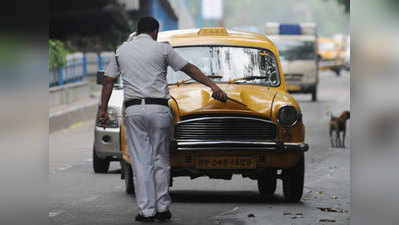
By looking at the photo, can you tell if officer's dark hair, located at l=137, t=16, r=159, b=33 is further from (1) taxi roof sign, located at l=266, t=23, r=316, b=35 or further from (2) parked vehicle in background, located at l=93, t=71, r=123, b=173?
(1) taxi roof sign, located at l=266, t=23, r=316, b=35

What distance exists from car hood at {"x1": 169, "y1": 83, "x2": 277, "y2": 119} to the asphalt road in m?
0.93

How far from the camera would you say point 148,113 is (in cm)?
907

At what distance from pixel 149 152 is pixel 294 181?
2.25 metres

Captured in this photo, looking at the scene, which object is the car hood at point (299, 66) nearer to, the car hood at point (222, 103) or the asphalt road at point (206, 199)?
Result: the asphalt road at point (206, 199)

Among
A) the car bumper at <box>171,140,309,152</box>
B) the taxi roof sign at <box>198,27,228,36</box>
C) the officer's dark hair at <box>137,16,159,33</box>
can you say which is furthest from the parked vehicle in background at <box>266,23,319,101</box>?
the officer's dark hair at <box>137,16,159,33</box>

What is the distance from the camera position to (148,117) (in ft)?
29.8

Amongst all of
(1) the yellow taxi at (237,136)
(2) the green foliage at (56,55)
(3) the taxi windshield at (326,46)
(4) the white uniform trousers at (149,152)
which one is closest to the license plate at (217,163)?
(1) the yellow taxi at (237,136)

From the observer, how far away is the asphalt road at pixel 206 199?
31.4 ft

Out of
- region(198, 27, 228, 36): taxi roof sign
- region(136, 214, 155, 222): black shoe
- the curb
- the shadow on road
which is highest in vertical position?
region(198, 27, 228, 36): taxi roof sign

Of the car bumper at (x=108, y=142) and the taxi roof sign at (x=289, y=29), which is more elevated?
the taxi roof sign at (x=289, y=29)

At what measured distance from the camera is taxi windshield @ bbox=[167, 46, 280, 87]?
11555 millimetres

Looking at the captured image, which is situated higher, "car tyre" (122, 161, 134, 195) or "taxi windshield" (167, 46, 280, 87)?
"taxi windshield" (167, 46, 280, 87)
